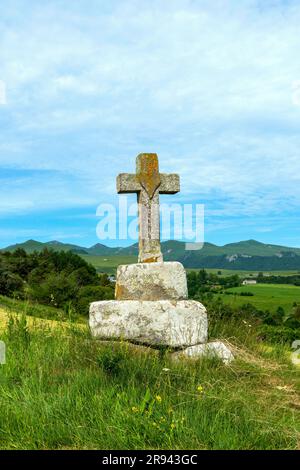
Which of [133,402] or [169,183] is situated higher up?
[169,183]

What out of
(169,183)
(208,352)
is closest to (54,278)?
(169,183)

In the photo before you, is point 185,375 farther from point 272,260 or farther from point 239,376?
point 272,260

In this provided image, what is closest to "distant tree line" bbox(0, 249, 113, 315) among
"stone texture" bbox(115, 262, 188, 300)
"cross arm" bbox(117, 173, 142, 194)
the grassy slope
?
"cross arm" bbox(117, 173, 142, 194)

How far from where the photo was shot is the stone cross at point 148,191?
27.5 ft

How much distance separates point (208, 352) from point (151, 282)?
1.33 metres

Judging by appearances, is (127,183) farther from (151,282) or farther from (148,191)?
(151,282)

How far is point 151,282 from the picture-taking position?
313 inches

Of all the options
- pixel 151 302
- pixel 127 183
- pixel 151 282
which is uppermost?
pixel 127 183

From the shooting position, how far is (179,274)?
8078 millimetres

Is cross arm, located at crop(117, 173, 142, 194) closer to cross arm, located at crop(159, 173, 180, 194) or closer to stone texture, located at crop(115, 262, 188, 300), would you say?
cross arm, located at crop(159, 173, 180, 194)

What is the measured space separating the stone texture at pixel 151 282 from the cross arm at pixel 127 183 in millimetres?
1216

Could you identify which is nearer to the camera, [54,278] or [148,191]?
[148,191]
